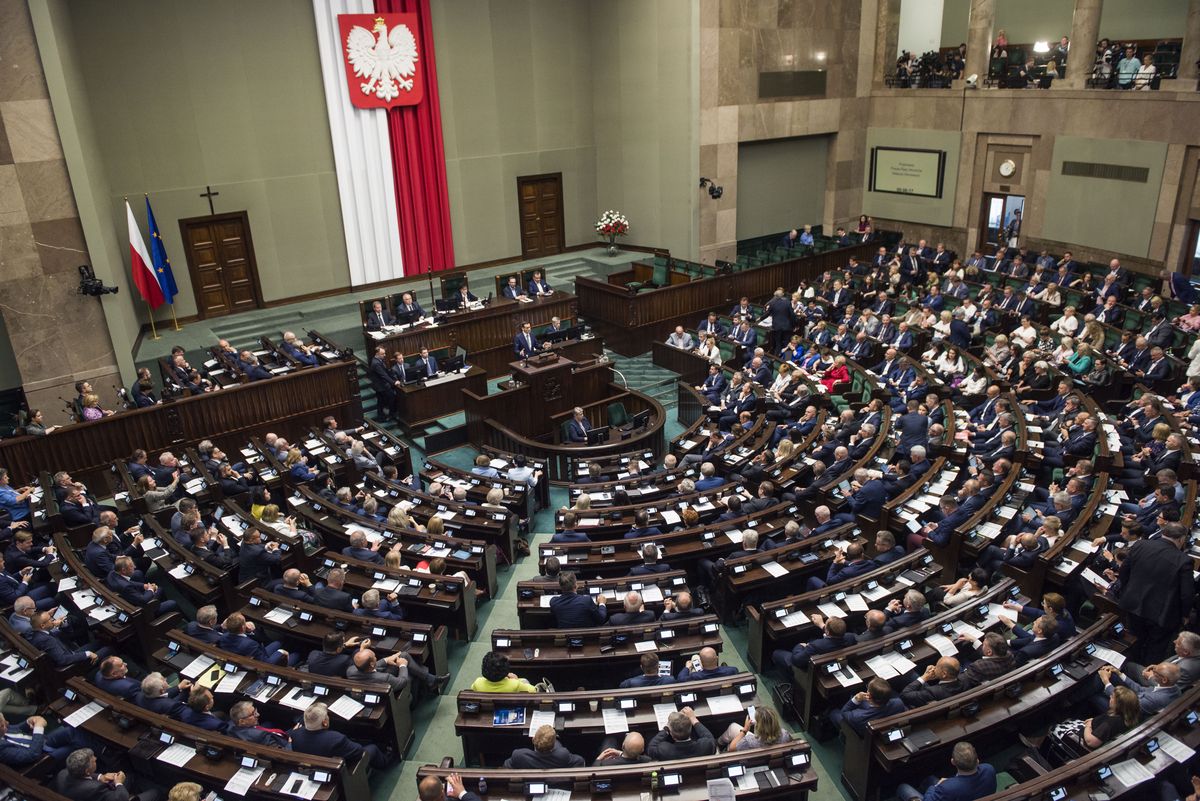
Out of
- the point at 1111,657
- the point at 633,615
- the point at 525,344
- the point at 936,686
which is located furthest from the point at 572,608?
the point at 525,344

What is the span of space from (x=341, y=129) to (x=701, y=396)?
33.1 ft

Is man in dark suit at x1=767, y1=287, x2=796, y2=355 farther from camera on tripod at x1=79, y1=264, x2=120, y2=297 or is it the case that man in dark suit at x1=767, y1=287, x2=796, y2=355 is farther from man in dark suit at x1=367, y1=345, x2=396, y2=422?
camera on tripod at x1=79, y1=264, x2=120, y2=297

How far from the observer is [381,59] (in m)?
17.5

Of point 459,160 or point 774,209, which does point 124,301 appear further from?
point 774,209

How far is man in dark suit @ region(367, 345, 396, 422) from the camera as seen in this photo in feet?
44.7

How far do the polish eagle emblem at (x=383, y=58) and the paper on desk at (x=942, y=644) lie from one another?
1579cm

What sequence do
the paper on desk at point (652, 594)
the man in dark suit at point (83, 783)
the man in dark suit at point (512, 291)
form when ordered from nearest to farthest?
the man in dark suit at point (83, 783) → the paper on desk at point (652, 594) → the man in dark suit at point (512, 291)

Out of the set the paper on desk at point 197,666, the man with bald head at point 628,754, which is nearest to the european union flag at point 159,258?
the paper on desk at point 197,666

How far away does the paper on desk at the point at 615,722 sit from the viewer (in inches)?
232

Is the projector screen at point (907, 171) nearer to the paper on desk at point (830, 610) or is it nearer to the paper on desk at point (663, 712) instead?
the paper on desk at point (830, 610)

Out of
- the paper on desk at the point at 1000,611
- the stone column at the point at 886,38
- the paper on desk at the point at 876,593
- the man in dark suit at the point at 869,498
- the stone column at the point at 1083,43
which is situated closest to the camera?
the paper on desk at the point at 1000,611

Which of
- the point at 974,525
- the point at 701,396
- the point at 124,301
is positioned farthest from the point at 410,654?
the point at 124,301

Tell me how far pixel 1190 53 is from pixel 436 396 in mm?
15402

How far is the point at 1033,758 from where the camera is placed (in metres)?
5.61
